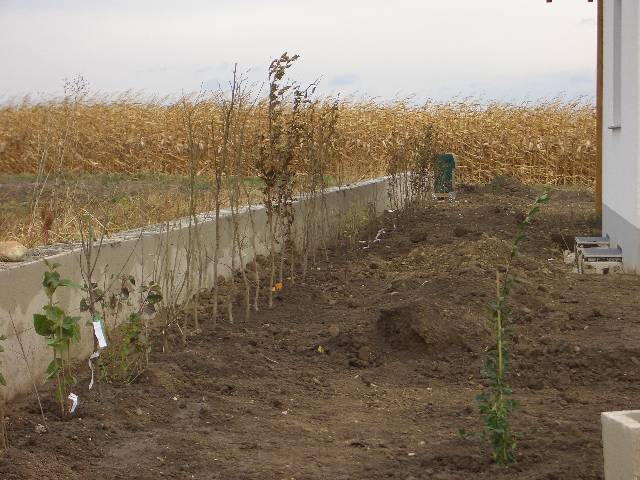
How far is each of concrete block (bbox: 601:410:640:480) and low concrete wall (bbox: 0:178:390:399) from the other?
2809 mm

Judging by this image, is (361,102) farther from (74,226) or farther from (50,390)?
(50,390)

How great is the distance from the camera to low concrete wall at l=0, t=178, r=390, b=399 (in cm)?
498

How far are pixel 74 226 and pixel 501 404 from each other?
4582 mm

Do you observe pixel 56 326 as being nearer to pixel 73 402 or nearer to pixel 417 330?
pixel 73 402

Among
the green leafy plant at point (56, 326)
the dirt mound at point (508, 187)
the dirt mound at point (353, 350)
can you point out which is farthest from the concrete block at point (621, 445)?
the dirt mound at point (508, 187)

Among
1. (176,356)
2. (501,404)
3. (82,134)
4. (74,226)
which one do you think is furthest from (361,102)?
(501,404)

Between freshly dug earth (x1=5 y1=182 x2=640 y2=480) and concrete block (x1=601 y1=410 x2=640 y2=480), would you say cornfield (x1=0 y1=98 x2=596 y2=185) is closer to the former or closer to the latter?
freshly dug earth (x1=5 y1=182 x2=640 y2=480)

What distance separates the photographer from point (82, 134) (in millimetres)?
20500

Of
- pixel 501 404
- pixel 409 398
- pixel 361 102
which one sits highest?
pixel 361 102

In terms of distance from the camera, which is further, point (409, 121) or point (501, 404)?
point (409, 121)

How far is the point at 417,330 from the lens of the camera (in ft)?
19.9

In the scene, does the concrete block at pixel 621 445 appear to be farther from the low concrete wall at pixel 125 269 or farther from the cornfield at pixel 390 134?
the cornfield at pixel 390 134

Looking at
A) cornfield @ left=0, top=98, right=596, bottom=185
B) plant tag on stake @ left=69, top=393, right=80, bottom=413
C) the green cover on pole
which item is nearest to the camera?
plant tag on stake @ left=69, top=393, right=80, bottom=413

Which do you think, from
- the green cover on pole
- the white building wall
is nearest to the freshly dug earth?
the white building wall
